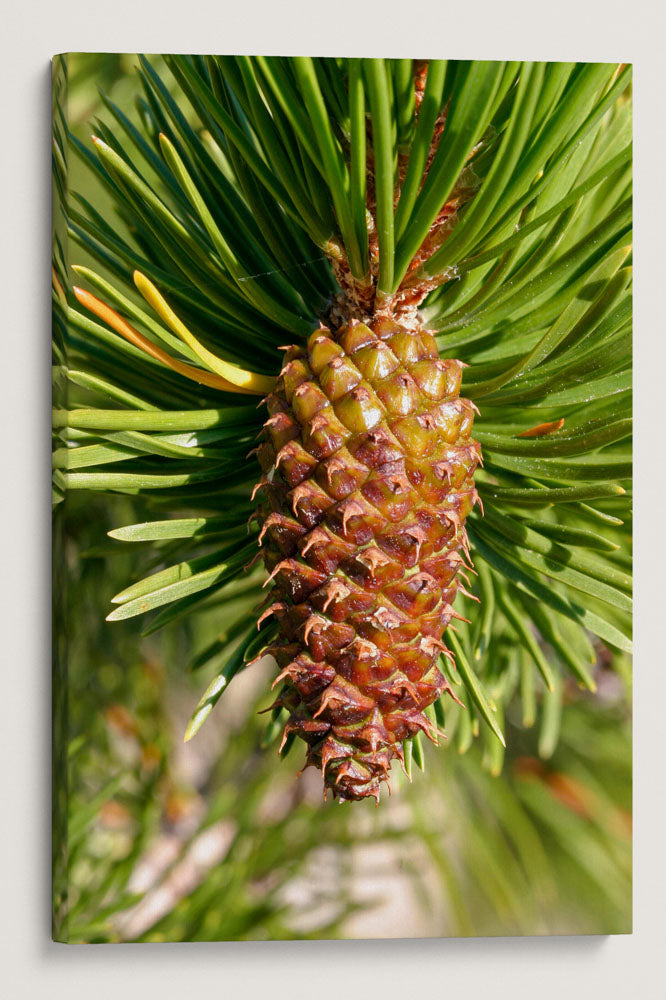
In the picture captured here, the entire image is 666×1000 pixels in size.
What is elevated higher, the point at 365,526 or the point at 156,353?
the point at 156,353

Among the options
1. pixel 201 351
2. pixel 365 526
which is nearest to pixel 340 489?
pixel 365 526

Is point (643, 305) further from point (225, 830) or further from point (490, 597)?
point (225, 830)

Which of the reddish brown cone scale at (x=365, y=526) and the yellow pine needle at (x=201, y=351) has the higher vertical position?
the yellow pine needle at (x=201, y=351)

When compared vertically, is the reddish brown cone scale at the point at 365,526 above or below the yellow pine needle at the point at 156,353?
below

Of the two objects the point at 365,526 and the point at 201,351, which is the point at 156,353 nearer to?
the point at 201,351

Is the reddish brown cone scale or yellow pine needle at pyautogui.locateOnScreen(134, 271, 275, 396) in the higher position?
yellow pine needle at pyautogui.locateOnScreen(134, 271, 275, 396)
